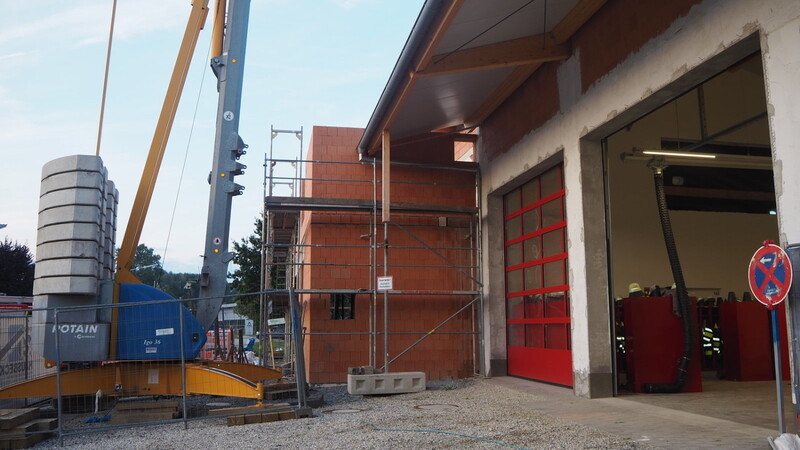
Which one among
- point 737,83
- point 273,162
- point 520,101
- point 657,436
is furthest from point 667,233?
point 273,162

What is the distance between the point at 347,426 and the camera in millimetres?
8867

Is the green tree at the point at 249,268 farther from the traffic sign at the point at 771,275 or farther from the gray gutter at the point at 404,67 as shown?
the traffic sign at the point at 771,275

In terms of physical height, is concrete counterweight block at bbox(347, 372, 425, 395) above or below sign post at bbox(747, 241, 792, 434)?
below

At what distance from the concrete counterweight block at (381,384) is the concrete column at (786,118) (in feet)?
25.4

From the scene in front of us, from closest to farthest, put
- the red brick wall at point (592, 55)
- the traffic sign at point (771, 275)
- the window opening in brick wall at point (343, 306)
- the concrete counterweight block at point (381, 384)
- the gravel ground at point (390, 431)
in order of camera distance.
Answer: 1. the traffic sign at point (771, 275)
2. the gravel ground at point (390, 431)
3. the red brick wall at point (592, 55)
4. the concrete counterweight block at point (381, 384)
5. the window opening in brick wall at point (343, 306)

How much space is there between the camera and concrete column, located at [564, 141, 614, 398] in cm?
1086

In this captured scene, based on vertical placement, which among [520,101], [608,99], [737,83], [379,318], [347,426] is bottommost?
[347,426]

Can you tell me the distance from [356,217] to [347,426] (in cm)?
795

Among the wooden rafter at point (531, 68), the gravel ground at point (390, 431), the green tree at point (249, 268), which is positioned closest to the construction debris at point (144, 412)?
the gravel ground at point (390, 431)

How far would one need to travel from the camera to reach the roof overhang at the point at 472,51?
10367mm

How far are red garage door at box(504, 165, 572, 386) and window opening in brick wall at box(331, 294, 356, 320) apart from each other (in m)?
3.68

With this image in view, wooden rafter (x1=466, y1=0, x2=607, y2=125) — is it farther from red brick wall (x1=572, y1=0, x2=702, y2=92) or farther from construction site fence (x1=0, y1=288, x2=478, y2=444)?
construction site fence (x1=0, y1=288, x2=478, y2=444)

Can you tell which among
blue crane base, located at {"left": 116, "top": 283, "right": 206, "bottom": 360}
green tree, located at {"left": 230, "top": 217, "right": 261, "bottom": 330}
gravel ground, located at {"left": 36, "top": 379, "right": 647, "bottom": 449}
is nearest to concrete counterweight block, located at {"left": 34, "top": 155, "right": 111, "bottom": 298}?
blue crane base, located at {"left": 116, "top": 283, "right": 206, "bottom": 360}

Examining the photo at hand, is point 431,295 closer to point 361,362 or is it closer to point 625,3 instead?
point 361,362
